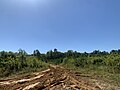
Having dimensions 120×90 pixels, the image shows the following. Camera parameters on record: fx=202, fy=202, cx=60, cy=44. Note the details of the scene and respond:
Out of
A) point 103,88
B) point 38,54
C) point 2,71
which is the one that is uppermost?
point 38,54

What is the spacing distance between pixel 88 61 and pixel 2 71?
1114 inches

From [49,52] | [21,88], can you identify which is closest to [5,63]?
[21,88]

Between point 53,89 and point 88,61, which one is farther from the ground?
point 88,61

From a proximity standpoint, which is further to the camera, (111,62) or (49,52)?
(49,52)

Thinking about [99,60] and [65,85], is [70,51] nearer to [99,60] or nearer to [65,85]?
[99,60]

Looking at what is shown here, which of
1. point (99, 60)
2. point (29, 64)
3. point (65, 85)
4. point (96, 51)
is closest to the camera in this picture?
point (65, 85)

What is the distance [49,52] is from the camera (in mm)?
96125

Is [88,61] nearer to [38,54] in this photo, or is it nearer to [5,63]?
[5,63]

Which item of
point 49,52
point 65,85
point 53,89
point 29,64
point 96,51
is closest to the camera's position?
point 53,89

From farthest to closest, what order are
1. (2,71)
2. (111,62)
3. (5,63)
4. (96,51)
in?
1. (96,51)
2. (111,62)
3. (5,63)
4. (2,71)

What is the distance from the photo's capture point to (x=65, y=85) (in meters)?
15.9

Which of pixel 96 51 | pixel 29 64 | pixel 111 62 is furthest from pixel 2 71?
pixel 96 51

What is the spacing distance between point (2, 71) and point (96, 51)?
86680mm

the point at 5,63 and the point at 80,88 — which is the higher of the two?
the point at 5,63
